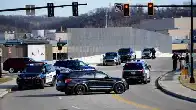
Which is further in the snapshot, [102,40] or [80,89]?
[102,40]

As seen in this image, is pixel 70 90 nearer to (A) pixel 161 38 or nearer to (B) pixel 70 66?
(B) pixel 70 66

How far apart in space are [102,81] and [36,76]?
25.0 ft

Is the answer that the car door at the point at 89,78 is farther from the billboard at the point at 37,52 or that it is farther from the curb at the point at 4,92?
the billboard at the point at 37,52

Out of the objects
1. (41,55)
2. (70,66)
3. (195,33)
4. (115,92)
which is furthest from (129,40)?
(115,92)

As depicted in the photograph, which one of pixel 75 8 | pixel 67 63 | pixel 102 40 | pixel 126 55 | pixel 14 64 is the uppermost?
pixel 75 8

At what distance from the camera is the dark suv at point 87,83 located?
28.6 m

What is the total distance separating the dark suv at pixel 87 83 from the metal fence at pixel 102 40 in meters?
57.5

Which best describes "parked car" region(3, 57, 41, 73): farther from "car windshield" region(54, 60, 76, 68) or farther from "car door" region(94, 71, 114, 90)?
"car door" region(94, 71, 114, 90)

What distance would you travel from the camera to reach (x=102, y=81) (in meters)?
28.8

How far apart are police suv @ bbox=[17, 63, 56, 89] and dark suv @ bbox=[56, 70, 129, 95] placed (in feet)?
19.8

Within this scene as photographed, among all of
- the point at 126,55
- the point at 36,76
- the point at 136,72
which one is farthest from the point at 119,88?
the point at 126,55

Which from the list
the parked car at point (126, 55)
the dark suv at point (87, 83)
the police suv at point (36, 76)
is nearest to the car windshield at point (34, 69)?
the police suv at point (36, 76)

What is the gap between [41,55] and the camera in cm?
7450

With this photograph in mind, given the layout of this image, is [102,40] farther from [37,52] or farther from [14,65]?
[14,65]
